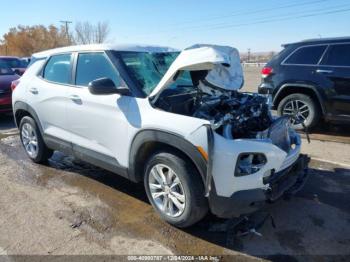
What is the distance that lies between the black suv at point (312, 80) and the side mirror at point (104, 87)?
394 cm

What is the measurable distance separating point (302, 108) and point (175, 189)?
14.8 feet

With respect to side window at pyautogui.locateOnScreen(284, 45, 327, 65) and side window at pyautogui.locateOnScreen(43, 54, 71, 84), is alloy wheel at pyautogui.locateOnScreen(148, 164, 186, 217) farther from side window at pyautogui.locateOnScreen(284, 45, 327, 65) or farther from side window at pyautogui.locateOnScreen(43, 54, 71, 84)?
side window at pyautogui.locateOnScreen(284, 45, 327, 65)

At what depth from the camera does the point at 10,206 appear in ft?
12.8

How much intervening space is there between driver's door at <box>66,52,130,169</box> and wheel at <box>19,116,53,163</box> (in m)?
1.03

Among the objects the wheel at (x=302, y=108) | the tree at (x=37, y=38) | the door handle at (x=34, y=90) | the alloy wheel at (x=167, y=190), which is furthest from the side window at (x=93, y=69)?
the tree at (x=37, y=38)

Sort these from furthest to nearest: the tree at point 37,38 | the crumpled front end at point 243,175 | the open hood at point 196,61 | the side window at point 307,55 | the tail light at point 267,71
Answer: the tree at point 37,38, the tail light at point 267,71, the side window at point 307,55, the open hood at point 196,61, the crumpled front end at point 243,175

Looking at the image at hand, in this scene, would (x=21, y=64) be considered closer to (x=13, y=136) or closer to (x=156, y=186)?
(x=13, y=136)

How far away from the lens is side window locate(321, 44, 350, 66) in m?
6.12

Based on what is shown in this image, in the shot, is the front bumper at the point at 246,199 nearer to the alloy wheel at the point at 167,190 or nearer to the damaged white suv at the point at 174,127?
the damaged white suv at the point at 174,127

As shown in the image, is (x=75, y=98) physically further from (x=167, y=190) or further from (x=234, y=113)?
(x=234, y=113)

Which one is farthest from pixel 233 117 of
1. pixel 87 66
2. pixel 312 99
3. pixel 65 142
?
pixel 312 99

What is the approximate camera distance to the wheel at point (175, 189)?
2.98m

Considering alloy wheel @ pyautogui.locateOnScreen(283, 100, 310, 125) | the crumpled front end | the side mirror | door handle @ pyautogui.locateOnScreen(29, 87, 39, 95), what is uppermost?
the side mirror

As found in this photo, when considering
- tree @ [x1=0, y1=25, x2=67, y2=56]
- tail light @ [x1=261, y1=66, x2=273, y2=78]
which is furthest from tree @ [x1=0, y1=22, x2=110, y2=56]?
tail light @ [x1=261, y1=66, x2=273, y2=78]
